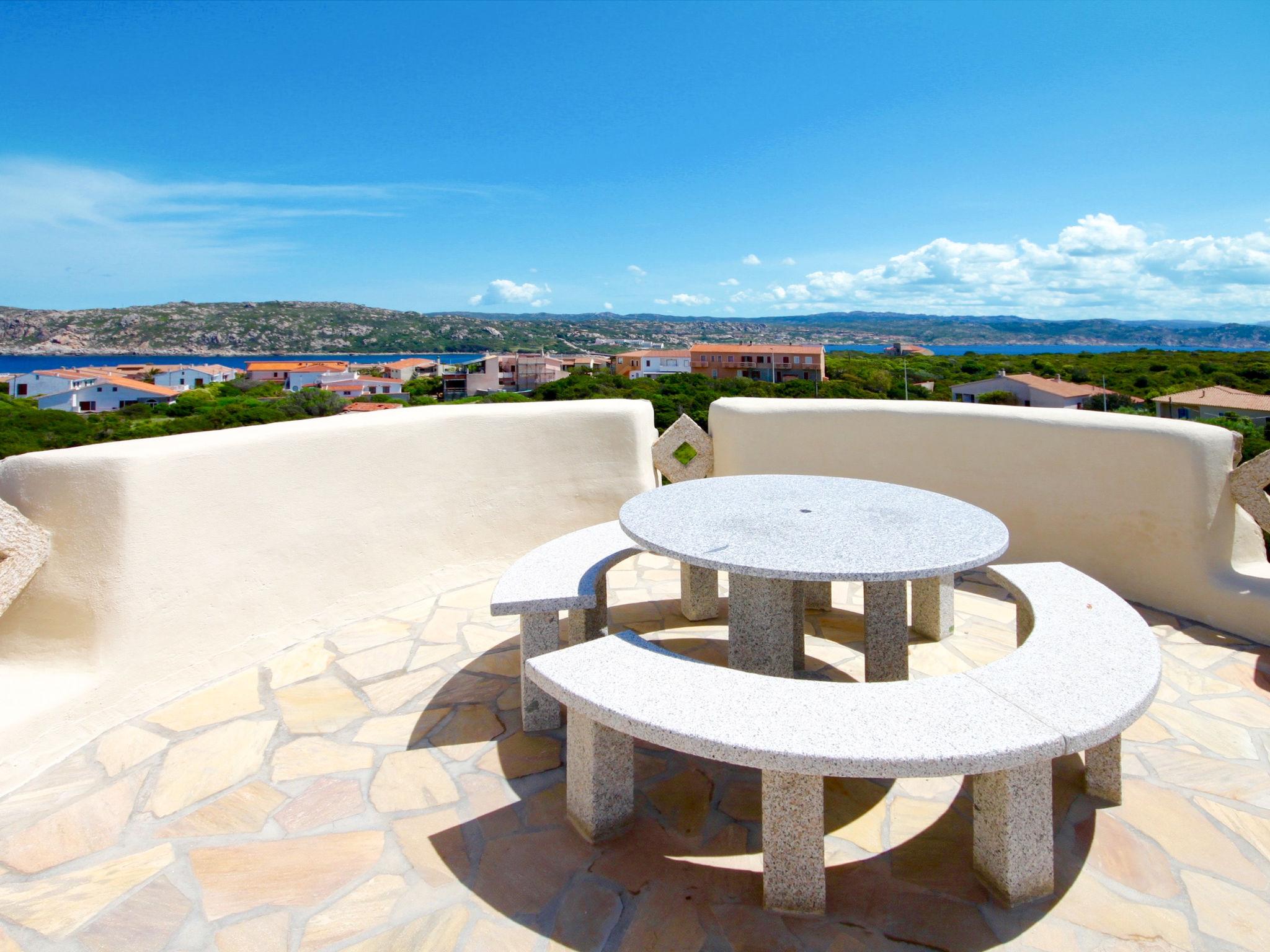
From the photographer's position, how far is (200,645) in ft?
10.9

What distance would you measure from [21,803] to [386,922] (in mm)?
1653

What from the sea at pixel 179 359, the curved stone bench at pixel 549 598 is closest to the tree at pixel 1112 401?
the curved stone bench at pixel 549 598

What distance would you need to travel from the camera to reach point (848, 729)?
1767mm

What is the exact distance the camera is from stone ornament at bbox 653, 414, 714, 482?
17.4 ft

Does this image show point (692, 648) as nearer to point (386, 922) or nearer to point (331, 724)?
point (331, 724)

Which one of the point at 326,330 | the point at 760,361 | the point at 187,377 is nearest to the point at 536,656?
the point at 760,361

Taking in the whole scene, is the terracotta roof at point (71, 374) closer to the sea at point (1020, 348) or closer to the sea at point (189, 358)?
the sea at point (189, 358)

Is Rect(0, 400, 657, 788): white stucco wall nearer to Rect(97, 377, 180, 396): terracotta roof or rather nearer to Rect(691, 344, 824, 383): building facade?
Rect(691, 344, 824, 383): building facade

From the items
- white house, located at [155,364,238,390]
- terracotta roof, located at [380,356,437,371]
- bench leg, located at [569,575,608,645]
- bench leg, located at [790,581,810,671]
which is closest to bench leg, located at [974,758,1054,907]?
bench leg, located at [790,581,810,671]

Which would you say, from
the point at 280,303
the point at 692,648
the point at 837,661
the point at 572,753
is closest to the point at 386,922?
the point at 572,753

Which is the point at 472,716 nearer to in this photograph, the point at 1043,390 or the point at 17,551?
the point at 17,551

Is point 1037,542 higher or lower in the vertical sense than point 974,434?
lower

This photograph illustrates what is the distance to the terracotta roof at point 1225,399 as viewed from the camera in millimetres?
13078

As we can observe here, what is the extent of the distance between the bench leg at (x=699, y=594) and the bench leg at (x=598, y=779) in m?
1.78
